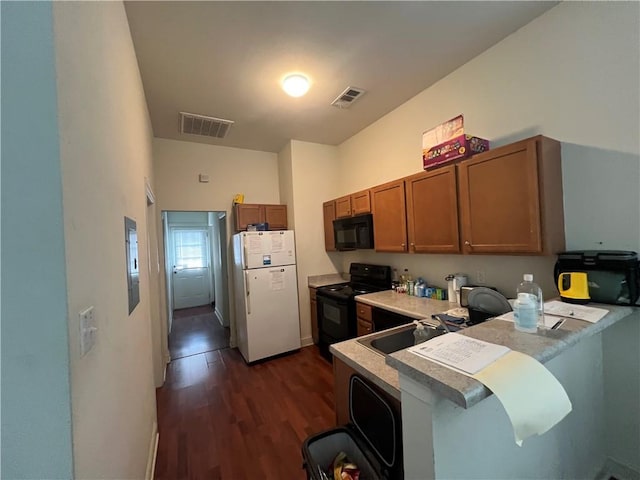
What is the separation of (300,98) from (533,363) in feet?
9.57

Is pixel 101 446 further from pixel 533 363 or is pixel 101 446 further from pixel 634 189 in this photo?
pixel 634 189

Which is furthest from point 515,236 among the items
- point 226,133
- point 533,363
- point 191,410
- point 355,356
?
point 226,133

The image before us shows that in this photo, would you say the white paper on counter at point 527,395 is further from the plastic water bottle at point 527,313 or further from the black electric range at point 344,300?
the black electric range at point 344,300

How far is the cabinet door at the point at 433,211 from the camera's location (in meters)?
2.20

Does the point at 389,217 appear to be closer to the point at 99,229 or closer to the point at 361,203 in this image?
the point at 361,203

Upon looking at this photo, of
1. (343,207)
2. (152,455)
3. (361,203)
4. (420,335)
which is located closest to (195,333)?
(152,455)

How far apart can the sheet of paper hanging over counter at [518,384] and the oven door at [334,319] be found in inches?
86.8

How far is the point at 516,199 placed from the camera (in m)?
1.78

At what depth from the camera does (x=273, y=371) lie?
10.3 ft

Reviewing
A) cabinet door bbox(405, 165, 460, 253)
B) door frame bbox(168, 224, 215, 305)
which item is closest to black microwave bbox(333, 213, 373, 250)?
cabinet door bbox(405, 165, 460, 253)

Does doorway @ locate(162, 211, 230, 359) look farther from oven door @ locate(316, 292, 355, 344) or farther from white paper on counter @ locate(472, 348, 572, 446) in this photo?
white paper on counter @ locate(472, 348, 572, 446)

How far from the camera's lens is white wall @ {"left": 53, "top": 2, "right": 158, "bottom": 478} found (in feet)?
2.28

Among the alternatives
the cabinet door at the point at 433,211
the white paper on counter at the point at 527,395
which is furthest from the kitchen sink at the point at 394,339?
the cabinet door at the point at 433,211

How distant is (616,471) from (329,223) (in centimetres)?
339
